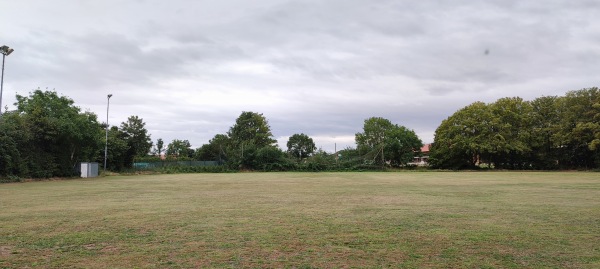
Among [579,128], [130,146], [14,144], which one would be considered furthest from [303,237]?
[579,128]

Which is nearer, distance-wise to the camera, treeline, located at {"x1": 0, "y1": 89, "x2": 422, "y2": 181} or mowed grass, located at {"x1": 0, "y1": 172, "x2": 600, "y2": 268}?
mowed grass, located at {"x1": 0, "y1": 172, "x2": 600, "y2": 268}

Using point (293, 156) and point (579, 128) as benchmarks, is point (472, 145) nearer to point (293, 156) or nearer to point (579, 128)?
point (579, 128)

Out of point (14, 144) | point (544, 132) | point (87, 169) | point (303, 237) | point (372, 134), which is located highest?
point (372, 134)

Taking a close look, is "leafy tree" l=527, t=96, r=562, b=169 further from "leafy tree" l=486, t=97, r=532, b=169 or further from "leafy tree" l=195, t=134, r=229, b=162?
"leafy tree" l=195, t=134, r=229, b=162

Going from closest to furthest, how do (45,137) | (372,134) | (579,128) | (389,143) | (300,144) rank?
(45,137)
(579,128)
(389,143)
(372,134)
(300,144)

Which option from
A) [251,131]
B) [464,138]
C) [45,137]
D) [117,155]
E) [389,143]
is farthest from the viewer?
[251,131]

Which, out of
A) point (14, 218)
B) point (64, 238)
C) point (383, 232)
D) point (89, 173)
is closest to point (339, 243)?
point (383, 232)

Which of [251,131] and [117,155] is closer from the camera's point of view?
[117,155]

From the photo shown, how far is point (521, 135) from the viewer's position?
59.6 metres

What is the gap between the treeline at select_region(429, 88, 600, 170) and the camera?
57312 millimetres

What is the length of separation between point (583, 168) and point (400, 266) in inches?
2559

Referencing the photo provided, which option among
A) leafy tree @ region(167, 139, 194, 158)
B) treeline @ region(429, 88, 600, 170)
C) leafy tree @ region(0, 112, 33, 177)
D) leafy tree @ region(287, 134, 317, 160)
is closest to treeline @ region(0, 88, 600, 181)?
treeline @ region(429, 88, 600, 170)

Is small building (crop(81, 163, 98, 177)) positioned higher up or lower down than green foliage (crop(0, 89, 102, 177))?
lower down

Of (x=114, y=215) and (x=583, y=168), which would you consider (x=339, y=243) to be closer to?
(x=114, y=215)
